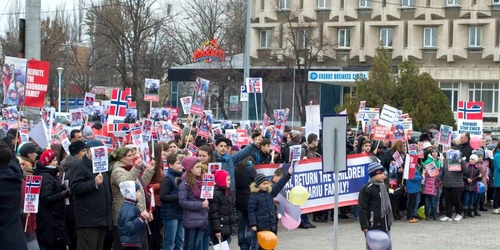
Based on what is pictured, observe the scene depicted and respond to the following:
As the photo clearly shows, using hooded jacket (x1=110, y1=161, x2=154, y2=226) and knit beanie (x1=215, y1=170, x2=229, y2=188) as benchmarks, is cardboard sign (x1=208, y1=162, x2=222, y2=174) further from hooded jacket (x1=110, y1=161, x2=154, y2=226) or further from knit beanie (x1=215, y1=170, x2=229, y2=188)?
hooded jacket (x1=110, y1=161, x2=154, y2=226)

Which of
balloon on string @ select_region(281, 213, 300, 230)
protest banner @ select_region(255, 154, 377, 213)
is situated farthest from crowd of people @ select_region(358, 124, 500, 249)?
balloon on string @ select_region(281, 213, 300, 230)

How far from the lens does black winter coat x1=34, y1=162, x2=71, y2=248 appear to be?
36.3 feet

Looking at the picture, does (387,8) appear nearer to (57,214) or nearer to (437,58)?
(437,58)

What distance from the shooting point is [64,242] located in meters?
11.4

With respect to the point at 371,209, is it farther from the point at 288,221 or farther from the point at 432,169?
the point at 432,169

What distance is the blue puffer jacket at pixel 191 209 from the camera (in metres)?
12.1

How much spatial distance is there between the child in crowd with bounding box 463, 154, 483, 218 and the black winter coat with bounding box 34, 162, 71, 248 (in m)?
11.8

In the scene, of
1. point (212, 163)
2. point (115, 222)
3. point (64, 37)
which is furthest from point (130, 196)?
point (64, 37)

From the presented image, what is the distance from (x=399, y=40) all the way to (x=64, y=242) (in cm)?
4748

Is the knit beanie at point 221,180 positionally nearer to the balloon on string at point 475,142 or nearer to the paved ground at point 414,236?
the paved ground at point 414,236

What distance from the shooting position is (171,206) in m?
12.6

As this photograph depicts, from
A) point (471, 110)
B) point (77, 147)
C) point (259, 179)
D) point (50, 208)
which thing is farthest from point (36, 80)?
point (471, 110)

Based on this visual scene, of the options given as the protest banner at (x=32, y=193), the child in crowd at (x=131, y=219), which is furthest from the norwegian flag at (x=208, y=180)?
the protest banner at (x=32, y=193)

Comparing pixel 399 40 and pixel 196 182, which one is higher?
pixel 399 40
